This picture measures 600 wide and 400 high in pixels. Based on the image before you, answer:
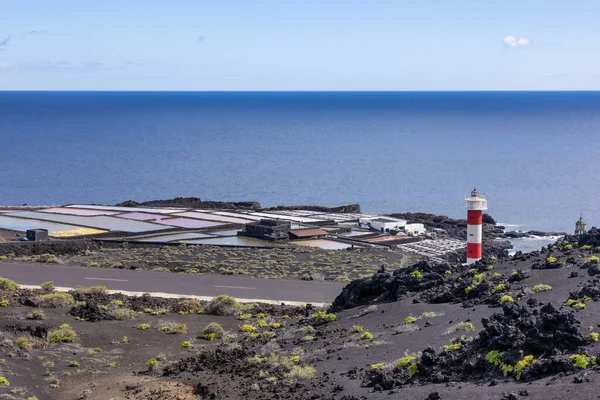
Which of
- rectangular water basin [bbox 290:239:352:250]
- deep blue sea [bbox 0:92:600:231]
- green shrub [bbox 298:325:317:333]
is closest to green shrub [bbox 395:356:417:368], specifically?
green shrub [bbox 298:325:317:333]

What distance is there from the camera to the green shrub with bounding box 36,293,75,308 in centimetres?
3192

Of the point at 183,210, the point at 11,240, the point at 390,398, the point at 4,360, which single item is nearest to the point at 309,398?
the point at 390,398

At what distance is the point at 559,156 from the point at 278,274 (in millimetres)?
140172

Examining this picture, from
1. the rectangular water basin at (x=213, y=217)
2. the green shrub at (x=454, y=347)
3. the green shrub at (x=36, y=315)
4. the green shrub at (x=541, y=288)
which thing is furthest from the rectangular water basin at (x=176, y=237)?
the green shrub at (x=454, y=347)

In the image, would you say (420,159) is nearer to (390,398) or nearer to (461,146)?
(461,146)

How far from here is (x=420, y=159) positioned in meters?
171

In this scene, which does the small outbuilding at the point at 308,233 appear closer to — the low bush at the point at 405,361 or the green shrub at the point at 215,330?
the green shrub at the point at 215,330

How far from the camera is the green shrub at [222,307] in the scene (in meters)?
32.2

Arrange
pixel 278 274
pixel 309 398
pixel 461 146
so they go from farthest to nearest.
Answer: pixel 461 146 < pixel 278 274 < pixel 309 398

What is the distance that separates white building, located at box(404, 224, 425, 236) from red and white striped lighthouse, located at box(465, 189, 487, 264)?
120 ft

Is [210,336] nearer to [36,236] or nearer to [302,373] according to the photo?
[302,373]

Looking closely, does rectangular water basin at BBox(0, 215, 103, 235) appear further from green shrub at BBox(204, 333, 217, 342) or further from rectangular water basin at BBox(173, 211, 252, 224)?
green shrub at BBox(204, 333, 217, 342)

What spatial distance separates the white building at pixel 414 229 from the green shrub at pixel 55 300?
4228cm

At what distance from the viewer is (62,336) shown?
26891 mm
